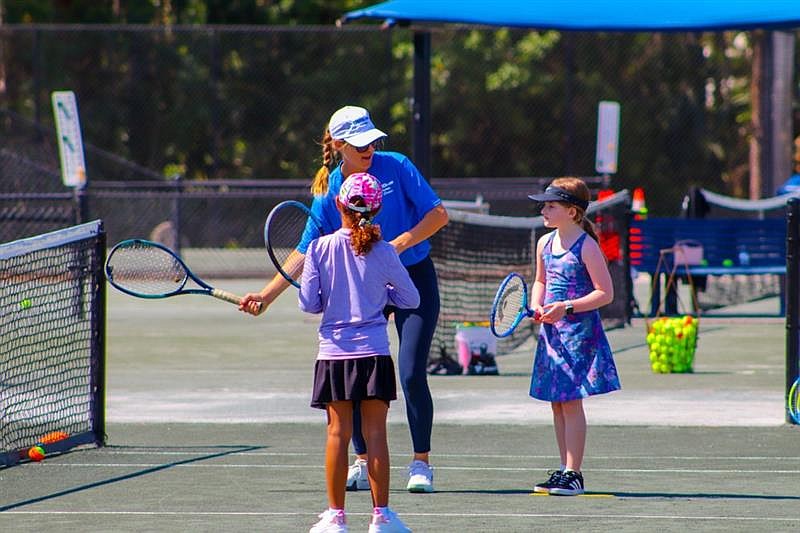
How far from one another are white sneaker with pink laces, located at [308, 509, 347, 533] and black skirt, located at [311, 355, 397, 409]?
438 millimetres

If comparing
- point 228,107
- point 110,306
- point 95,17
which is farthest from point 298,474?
point 95,17


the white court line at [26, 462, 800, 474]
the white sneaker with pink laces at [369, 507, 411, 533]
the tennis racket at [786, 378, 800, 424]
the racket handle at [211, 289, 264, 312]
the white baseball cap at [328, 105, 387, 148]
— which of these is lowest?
the white court line at [26, 462, 800, 474]

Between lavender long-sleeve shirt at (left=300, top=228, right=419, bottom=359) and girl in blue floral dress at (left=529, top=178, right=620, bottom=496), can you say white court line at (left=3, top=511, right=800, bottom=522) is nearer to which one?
girl in blue floral dress at (left=529, top=178, right=620, bottom=496)

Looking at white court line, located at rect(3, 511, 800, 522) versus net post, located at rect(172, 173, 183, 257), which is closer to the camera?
white court line, located at rect(3, 511, 800, 522)

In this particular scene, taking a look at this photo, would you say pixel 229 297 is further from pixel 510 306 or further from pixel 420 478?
pixel 510 306

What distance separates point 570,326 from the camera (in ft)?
26.3

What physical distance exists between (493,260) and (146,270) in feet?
26.8

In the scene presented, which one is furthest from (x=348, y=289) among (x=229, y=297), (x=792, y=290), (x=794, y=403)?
(x=794, y=403)

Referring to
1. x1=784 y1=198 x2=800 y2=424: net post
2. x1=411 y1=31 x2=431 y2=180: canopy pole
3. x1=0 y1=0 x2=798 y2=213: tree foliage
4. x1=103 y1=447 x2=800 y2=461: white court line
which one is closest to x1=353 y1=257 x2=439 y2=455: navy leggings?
x1=103 y1=447 x2=800 y2=461: white court line

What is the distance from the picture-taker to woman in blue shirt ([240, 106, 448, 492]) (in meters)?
7.54

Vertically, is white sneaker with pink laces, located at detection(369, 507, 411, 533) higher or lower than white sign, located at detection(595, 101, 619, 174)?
lower

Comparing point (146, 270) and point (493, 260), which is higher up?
point (146, 270)

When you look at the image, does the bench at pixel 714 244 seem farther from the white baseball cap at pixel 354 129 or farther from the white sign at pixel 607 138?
the white baseball cap at pixel 354 129

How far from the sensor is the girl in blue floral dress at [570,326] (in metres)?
7.90
